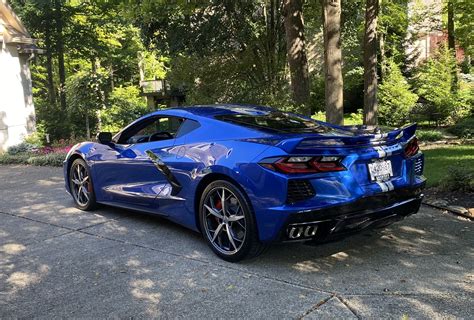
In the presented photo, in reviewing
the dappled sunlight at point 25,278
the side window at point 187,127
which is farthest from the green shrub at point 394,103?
the dappled sunlight at point 25,278

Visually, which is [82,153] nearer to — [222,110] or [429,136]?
[222,110]

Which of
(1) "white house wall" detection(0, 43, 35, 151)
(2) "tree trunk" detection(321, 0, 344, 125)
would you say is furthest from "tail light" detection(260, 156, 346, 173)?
(1) "white house wall" detection(0, 43, 35, 151)

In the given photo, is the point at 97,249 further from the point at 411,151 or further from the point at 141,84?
the point at 141,84

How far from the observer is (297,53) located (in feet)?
35.0

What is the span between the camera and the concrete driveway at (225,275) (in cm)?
341

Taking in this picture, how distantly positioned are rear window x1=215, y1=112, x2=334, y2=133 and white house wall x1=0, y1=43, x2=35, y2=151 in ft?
47.4

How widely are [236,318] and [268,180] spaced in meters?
1.13

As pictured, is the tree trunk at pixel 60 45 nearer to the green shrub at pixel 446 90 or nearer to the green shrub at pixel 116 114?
the green shrub at pixel 116 114

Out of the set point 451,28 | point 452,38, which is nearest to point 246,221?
point 451,28

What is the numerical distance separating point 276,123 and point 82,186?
10.3 feet

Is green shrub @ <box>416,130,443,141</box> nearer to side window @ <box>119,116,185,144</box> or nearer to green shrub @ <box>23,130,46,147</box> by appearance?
side window @ <box>119,116,185,144</box>

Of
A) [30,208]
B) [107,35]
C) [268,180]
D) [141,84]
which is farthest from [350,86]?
[268,180]

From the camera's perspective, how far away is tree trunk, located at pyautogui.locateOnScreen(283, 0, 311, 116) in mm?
10445

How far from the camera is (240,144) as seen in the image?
4.24 metres
